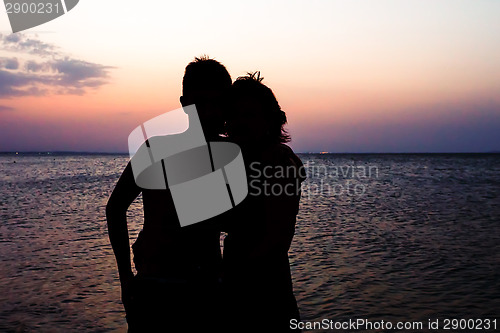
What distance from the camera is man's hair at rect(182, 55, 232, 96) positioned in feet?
7.46

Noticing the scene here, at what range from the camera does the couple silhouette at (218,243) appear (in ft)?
6.97

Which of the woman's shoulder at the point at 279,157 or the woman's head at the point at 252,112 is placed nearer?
the woman's shoulder at the point at 279,157

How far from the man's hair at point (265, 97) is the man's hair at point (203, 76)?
0.18 metres

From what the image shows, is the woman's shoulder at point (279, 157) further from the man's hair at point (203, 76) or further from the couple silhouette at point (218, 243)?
the man's hair at point (203, 76)

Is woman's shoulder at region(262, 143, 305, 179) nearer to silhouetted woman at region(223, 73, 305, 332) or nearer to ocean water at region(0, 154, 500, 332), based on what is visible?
silhouetted woman at region(223, 73, 305, 332)

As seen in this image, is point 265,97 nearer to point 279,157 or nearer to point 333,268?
point 279,157

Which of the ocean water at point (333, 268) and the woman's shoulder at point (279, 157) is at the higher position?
the woman's shoulder at point (279, 157)

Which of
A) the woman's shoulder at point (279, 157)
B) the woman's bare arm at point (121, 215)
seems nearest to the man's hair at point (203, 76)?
the woman's shoulder at point (279, 157)

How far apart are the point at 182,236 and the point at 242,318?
55 cm

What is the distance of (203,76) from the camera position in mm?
2273

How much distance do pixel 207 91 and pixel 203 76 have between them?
0.25 ft

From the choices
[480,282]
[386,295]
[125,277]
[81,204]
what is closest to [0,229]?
[81,204]

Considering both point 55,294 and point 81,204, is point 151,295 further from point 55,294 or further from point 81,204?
point 81,204

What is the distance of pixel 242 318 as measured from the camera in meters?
2.29
